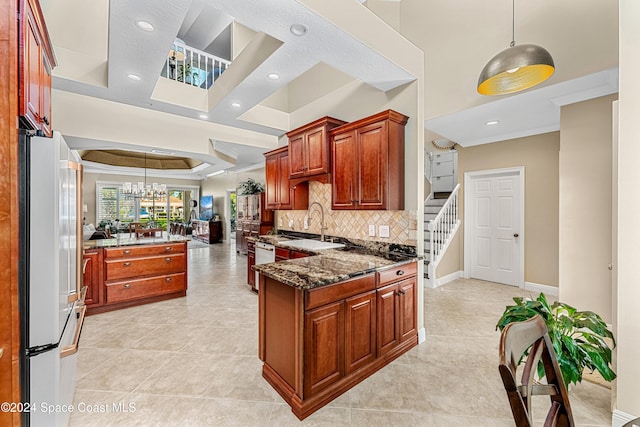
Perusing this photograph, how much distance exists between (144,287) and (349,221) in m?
3.04

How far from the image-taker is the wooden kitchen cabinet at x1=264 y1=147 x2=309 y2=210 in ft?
13.6

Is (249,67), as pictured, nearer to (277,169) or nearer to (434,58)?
(277,169)

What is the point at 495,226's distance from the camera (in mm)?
5180

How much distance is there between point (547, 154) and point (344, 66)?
4.02 metres

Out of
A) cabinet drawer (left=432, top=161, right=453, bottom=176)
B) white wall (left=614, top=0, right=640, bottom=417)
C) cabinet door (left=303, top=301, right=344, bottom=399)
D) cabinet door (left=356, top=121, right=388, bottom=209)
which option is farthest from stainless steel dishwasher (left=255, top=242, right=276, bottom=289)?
cabinet drawer (left=432, top=161, right=453, bottom=176)

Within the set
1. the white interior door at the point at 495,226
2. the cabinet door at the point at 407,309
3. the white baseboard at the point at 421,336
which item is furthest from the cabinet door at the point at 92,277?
the white interior door at the point at 495,226

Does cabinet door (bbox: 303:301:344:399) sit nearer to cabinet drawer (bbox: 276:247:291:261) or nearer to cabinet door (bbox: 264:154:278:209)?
cabinet drawer (bbox: 276:247:291:261)

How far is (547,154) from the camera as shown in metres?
4.52

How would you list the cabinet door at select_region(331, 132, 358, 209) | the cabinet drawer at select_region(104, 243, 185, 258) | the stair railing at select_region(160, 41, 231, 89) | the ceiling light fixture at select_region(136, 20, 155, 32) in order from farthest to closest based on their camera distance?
the stair railing at select_region(160, 41, 231, 89), the cabinet drawer at select_region(104, 243, 185, 258), the cabinet door at select_region(331, 132, 358, 209), the ceiling light fixture at select_region(136, 20, 155, 32)

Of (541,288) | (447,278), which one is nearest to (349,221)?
(447,278)

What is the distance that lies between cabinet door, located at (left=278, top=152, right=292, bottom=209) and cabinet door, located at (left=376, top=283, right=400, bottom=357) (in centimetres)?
224

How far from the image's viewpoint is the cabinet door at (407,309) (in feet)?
8.34

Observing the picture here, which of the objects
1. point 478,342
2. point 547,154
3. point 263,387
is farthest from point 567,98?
point 263,387

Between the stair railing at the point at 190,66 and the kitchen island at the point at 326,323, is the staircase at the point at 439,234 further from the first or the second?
the stair railing at the point at 190,66
